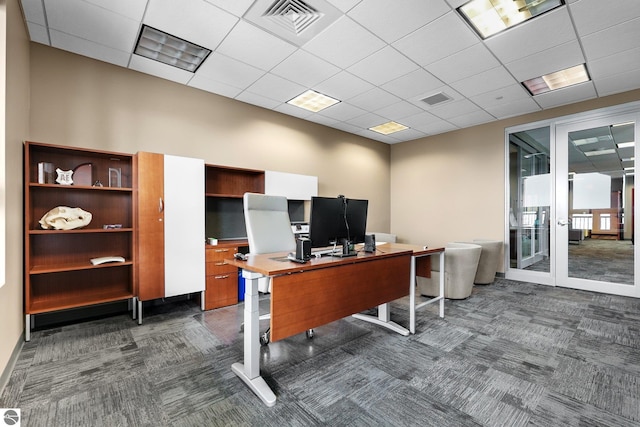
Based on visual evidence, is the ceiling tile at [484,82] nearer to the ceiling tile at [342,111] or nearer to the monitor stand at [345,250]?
the ceiling tile at [342,111]

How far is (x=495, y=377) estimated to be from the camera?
2123mm

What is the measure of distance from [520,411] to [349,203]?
1.83 meters

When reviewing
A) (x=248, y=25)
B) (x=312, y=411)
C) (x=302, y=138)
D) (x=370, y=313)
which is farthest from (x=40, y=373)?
(x=302, y=138)

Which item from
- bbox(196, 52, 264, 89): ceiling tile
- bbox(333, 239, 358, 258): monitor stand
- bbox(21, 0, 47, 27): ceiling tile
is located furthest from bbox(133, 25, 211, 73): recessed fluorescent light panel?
bbox(333, 239, 358, 258): monitor stand

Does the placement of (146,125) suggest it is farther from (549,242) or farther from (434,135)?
(549,242)

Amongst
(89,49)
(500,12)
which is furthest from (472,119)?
(89,49)

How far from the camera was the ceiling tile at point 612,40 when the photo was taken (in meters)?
2.66

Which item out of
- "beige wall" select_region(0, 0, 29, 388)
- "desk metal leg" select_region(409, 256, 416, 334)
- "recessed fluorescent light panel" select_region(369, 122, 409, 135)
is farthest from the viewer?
"recessed fluorescent light panel" select_region(369, 122, 409, 135)

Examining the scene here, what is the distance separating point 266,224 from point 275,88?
6.98 feet

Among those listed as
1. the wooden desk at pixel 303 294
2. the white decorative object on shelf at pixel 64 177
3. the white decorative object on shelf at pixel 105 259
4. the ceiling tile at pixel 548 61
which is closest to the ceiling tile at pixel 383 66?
the ceiling tile at pixel 548 61

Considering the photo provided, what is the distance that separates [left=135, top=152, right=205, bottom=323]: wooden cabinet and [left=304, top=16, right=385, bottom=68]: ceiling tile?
194 cm

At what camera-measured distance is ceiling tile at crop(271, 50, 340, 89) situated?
127 inches

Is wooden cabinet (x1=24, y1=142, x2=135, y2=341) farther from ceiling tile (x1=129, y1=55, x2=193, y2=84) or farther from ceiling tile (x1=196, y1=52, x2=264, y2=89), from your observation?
ceiling tile (x1=196, y1=52, x2=264, y2=89)

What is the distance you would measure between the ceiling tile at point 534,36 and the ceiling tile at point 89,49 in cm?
396
